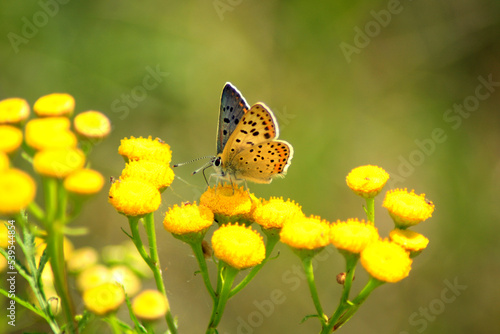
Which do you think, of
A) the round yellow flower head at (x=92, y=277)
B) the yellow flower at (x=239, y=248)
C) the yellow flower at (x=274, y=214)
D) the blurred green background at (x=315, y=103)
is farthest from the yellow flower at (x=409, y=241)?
the blurred green background at (x=315, y=103)

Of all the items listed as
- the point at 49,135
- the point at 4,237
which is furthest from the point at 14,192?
the point at 4,237

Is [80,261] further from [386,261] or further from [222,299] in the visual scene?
[386,261]

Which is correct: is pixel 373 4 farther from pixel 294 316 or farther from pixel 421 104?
pixel 294 316

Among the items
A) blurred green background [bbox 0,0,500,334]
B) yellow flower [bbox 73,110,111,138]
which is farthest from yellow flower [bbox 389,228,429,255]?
blurred green background [bbox 0,0,500,334]

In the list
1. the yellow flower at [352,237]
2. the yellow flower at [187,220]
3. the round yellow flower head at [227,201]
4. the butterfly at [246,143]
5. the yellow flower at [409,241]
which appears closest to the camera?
the yellow flower at [352,237]

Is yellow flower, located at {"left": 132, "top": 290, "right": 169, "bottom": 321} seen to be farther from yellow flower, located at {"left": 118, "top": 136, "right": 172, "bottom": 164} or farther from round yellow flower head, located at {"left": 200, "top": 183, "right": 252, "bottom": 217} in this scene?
yellow flower, located at {"left": 118, "top": 136, "right": 172, "bottom": 164}

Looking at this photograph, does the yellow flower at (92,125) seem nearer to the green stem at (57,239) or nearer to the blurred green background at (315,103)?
the green stem at (57,239)
